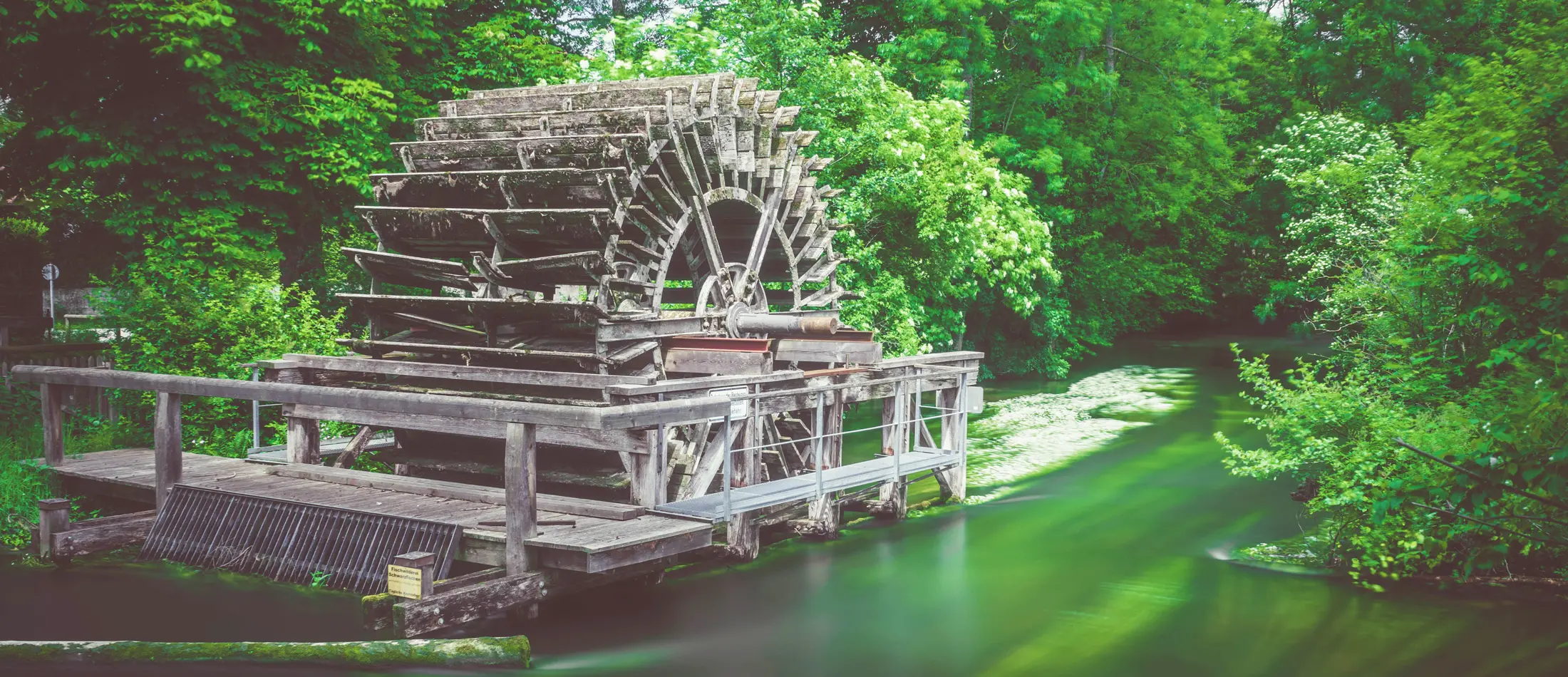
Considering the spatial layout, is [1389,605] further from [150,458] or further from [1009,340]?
[1009,340]

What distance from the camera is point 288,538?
795 cm

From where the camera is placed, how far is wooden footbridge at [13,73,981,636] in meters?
7.46

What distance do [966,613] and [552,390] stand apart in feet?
13.3

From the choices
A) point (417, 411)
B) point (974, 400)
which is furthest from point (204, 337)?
point (974, 400)

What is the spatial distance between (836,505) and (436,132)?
5482 mm

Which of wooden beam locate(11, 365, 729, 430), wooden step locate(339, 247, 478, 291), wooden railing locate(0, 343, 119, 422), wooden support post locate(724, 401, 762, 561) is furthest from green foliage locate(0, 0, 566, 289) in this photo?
wooden support post locate(724, 401, 762, 561)

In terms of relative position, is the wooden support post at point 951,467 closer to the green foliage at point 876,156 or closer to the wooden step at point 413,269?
the green foliage at point 876,156

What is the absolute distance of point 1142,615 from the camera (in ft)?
30.2

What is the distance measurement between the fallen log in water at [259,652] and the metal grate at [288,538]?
2.35 ft

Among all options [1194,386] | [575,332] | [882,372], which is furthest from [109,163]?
[1194,386]

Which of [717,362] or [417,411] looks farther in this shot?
[717,362]

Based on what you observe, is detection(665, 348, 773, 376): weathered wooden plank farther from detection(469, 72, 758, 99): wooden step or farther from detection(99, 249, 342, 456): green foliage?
detection(99, 249, 342, 456): green foliage

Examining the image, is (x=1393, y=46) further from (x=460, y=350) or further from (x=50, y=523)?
(x=50, y=523)

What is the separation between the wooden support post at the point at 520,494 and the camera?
22.8 feet
